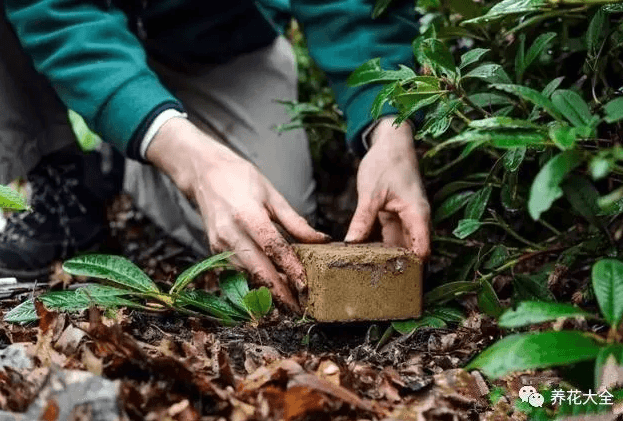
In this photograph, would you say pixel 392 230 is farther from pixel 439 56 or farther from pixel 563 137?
pixel 563 137

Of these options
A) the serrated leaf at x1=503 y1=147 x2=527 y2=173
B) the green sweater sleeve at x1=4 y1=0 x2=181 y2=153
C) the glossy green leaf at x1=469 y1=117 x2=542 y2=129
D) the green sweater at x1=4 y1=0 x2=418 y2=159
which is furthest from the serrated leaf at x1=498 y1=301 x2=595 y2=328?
the green sweater sleeve at x1=4 y1=0 x2=181 y2=153

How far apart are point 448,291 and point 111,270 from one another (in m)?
0.60

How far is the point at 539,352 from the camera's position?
3.11 feet

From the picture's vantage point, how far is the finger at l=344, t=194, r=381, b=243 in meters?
1.64

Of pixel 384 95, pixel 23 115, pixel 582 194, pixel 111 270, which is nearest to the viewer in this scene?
pixel 582 194

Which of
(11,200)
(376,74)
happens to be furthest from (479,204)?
(11,200)

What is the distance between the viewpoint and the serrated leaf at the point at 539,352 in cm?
94

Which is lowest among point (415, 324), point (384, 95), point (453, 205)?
point (415, 324)

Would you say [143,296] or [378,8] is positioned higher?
[378,8]

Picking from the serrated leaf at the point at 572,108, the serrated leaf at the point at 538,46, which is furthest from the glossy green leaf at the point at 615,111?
the serrated leaf at the point at 538,46

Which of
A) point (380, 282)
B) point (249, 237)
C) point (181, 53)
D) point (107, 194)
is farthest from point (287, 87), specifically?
point (380, 282)

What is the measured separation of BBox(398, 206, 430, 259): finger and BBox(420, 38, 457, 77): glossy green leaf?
39cm

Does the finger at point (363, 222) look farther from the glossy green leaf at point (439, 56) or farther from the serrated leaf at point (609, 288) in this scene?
the serrated leaf at point (609, 288)

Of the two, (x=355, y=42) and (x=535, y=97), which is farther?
(x=355, y=42)
